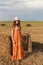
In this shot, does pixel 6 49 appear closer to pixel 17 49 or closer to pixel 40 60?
pixel 17 49

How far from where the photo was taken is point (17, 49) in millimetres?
14086

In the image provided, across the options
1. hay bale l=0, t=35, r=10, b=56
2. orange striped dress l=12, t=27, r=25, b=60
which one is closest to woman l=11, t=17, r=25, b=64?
orange striped dress l=12, t=27, r=25, b=60

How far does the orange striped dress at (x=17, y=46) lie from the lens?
45.8ft

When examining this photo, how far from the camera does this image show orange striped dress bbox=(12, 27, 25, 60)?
14.0m

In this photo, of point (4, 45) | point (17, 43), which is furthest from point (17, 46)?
point (4, 45)

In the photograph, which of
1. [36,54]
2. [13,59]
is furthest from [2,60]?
[36,54]

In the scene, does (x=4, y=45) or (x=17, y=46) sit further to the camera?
(x=4, y=45)

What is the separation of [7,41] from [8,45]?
21 cm

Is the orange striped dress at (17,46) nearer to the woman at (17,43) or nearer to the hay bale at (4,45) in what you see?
the woman at (17,43)

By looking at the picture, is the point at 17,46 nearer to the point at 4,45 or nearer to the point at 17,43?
the point at 17,43

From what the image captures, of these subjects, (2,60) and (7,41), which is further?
(7,41)

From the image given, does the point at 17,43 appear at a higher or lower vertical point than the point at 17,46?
higher

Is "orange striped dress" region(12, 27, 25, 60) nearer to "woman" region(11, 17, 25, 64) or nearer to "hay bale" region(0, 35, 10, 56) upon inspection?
"woman" region(11, 17, 25, 64)

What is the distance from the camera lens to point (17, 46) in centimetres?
1405
